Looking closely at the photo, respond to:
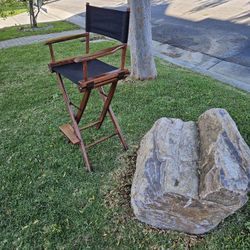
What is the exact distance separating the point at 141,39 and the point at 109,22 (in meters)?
1.49

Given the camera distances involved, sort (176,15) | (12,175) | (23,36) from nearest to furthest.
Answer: (12,175) < (23,36) < (176,15)

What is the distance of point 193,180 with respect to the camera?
1922mm

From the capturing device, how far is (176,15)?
9.60 metres

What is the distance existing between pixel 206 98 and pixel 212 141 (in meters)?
1.61

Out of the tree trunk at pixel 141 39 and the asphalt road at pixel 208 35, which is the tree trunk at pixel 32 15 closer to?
the asphalt road at pixel 208 35

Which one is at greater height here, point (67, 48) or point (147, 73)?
point (147, 73)

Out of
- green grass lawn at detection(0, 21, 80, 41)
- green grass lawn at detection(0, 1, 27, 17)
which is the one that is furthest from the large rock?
green grass lawn at detection(0, 21, 80, 41)

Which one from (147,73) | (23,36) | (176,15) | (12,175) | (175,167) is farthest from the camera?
(176,15)

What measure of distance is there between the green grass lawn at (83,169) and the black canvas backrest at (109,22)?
97 cm

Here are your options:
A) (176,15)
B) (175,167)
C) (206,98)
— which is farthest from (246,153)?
(176,15)

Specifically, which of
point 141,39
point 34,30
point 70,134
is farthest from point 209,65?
point 34,30

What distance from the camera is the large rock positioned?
5.90 feet

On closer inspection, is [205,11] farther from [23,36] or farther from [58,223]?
[58,223]

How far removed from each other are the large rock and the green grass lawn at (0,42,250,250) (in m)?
0.17
